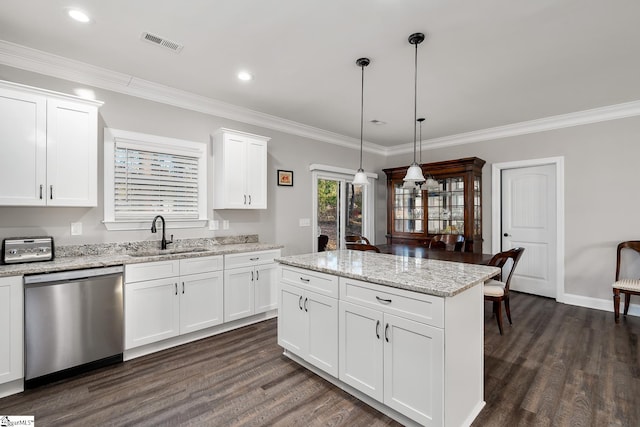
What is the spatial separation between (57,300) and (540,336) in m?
4.44

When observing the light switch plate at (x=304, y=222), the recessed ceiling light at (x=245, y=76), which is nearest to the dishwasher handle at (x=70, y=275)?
the recessed ceiling light at (x=245, y=76)

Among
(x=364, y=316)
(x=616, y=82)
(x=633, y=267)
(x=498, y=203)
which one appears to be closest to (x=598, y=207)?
(x=633, y=267)

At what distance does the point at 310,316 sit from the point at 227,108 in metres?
2.79

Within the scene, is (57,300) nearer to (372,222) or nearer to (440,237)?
(440,237)

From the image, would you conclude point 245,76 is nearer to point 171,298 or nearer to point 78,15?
point 78,15

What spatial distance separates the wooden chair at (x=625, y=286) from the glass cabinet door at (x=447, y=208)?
186cm

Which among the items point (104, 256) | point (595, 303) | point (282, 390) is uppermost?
point (104, 256)

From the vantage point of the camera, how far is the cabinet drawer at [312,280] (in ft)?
7.24

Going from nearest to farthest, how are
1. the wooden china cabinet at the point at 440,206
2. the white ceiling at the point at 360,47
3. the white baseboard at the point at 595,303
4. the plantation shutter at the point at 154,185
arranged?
the white ceiling at the point at 360,47 < the plantation shutter at the point at 154,185 < the white baseboard at the point at 595,303 < the wooden china cabinet at the point at 440,206

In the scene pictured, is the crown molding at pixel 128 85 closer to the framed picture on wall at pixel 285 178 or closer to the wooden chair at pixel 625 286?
the framed picture on wall at pixel 285 178

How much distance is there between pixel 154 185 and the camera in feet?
10.9

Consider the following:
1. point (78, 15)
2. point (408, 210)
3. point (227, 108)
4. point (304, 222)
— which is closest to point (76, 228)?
point (78, 15)

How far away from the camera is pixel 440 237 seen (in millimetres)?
4641

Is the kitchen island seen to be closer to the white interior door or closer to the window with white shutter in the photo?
the window with white shutter
